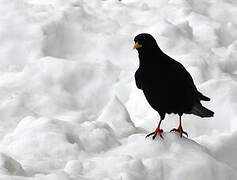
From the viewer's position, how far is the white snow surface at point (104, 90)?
4.87 m

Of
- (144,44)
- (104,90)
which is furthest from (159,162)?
(104,90)

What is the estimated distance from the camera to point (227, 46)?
959 cm

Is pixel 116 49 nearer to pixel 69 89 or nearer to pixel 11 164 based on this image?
pixel 69 89

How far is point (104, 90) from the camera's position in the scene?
738 centimetres

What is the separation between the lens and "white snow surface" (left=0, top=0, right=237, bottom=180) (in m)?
4.87

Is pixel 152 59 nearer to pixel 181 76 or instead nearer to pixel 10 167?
pixel 181 76

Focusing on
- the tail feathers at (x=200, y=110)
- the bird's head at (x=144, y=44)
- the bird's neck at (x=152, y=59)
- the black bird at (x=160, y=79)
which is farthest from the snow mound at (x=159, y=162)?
the bird's head at (x=144, y=44)

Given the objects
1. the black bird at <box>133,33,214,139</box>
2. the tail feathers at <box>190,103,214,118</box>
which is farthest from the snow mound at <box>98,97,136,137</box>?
the tail feathers at <box>190,103,214,118</box>

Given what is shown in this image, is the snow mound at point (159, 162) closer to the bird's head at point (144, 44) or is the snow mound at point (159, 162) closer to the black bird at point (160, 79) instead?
the black bird at point (160, 79)

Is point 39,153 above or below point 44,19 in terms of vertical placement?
above

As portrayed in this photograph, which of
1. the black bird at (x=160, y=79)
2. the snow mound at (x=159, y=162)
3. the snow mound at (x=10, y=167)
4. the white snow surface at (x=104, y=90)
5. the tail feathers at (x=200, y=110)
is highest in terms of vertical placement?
the black bird at (x=160, y=79)

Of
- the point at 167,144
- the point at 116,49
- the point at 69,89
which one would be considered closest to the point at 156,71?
the point at 167,144

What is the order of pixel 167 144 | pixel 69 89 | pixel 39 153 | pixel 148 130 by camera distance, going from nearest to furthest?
pixel 39 153
pixel 167 144
pixel 148 130
pixel 69 89

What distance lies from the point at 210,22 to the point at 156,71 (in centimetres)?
531
